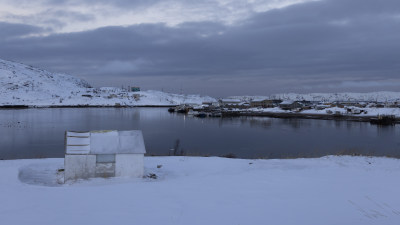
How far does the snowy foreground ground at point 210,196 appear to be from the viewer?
25.8 ft

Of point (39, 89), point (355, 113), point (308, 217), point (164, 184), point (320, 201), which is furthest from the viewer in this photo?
point (39, 89)

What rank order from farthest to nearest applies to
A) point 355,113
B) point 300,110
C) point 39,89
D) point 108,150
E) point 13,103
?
point 39,89, point 13,103, point 300,110, point 355,113, point 108,150

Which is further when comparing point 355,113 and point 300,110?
point 300,110

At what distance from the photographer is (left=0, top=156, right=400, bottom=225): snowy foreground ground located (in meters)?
7.86

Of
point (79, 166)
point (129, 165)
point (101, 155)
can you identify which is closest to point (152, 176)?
point (129, 165)

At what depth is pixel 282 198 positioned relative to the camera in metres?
9.59

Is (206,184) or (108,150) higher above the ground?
(108,150)

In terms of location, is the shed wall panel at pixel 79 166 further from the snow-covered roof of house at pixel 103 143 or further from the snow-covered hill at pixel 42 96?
the snow-covered hill at pixel 42 96

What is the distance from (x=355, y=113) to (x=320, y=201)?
7130 centimetres

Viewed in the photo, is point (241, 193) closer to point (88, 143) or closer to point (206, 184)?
point (206, 184)

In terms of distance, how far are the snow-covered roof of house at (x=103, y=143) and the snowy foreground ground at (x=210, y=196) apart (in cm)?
110

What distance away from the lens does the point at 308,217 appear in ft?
26.5

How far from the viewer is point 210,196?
31.8ft

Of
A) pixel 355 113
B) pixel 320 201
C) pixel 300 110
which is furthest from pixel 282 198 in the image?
pixel 300 110
